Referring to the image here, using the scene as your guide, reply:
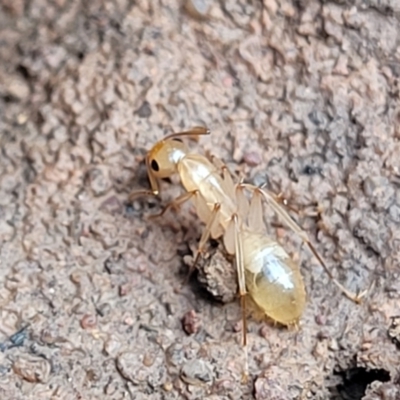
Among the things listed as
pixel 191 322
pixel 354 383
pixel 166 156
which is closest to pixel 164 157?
pixel 166 156

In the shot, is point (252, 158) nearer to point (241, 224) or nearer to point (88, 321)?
point (241, 224)

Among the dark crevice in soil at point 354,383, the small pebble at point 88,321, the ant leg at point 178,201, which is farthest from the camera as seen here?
the ant leg at point 178,201

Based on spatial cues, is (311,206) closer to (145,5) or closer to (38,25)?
(145,5)

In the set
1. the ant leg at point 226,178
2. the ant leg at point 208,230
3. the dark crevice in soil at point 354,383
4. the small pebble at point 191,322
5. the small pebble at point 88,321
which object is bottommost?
the small pebble at point 88,321

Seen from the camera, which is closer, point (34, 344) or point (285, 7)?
point (34, 344)

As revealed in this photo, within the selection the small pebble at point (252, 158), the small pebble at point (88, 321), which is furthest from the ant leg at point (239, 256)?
the small pebble at point (88, 321)

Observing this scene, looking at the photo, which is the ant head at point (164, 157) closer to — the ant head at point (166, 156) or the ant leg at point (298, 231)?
the ant head at point (166, 156)

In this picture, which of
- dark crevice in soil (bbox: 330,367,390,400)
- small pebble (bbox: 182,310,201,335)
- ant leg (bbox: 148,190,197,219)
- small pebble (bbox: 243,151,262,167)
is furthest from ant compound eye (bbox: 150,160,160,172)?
dark crevice in soil (bbox: 330,367,390,400)

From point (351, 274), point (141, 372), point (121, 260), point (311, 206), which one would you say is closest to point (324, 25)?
point (311, 206)
